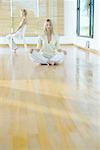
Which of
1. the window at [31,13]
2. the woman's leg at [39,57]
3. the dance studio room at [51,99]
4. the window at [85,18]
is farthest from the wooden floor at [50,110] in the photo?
the window at [31,13]

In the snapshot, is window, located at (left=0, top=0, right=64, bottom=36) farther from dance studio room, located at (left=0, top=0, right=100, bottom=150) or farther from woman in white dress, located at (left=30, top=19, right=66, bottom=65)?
woman in white dress, located at (left=30, top=19, right=66, bottom=65)

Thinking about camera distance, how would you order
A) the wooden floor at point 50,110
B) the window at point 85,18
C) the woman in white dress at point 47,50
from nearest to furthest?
the wooden floor at point 50,110 → the woman in white dress at point 47,50 → the window at point 85,18

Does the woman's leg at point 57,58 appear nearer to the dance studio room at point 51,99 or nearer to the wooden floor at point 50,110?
the dance studio room at point 51,99

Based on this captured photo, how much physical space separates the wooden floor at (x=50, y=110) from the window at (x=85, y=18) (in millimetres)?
4746

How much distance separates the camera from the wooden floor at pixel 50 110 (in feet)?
9.25

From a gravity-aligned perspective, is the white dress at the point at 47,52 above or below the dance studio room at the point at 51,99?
above

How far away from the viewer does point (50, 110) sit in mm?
3822

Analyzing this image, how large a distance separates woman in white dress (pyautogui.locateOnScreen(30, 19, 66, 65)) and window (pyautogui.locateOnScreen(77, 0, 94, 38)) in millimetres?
3463

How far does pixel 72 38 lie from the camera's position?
1508cm

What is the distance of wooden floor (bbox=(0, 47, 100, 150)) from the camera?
2818 millimetres

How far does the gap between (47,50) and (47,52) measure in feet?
0.14

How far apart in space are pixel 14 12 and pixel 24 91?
10.3 meters

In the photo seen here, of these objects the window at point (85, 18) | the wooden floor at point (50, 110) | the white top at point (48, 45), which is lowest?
the wooden floor at point (50, 110)

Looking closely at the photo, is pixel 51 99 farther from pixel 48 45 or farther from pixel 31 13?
pixel 31 13
